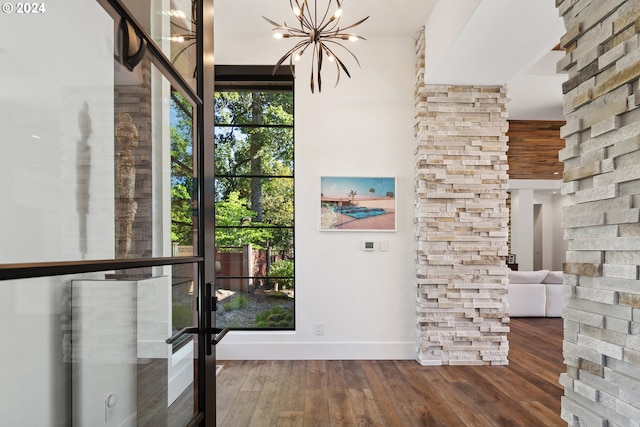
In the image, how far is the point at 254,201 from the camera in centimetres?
394

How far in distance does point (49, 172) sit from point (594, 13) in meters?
1.69

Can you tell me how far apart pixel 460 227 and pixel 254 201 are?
2231mm

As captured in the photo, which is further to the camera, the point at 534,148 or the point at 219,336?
the point at 534,148

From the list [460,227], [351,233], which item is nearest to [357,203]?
[351,233]

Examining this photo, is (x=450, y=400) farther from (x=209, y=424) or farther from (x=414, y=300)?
(x=209, y=424)

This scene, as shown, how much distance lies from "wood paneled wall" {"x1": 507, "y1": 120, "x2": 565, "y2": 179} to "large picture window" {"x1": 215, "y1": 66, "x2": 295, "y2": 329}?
4.79 metres

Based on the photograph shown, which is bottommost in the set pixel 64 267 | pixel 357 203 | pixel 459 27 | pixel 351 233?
pixel 351 233

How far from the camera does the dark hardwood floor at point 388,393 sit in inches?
97.3

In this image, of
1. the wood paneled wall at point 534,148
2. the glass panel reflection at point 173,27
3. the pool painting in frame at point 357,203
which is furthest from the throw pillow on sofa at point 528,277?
the glass panel reflection at point 173,27

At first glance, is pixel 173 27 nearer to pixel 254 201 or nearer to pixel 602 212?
pixel 602 212

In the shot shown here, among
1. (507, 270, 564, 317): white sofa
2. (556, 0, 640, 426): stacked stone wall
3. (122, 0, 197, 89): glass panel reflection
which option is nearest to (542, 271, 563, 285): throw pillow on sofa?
(507, 270, 564, 317): white sofa

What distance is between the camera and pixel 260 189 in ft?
12.9

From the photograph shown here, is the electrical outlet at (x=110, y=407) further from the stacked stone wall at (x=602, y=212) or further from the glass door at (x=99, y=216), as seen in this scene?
the stacked stone wall at (x=602, y=212)

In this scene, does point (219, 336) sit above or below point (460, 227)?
below
